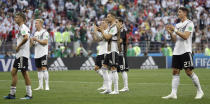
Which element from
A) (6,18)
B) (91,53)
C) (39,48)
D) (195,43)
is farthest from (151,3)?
(39,48)

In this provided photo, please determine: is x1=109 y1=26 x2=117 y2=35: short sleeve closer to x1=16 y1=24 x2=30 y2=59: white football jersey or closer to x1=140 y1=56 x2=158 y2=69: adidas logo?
x1=16 y1=24 x2=30 y2=59: white football jersey

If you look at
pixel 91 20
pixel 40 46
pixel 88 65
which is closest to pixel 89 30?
pixel 91 20

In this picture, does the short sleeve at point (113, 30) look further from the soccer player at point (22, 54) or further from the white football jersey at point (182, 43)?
the soccer player at point (22, 54)

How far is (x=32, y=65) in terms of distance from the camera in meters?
34.8

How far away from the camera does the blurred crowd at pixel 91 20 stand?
3706 centimetres

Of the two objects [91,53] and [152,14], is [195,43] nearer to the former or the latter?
[152,14]

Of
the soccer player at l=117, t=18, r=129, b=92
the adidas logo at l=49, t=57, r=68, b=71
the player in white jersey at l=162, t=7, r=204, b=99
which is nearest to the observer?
the player in white jersey at l=162, t=7, r=204, b=99

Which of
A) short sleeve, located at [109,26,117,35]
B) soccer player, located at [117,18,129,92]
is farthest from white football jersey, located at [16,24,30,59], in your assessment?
soccer player, located at [117,18,129,92]

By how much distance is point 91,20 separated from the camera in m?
42.1

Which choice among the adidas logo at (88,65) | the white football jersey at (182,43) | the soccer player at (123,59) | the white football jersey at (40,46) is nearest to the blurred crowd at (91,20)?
the adidas logo at (88,65)

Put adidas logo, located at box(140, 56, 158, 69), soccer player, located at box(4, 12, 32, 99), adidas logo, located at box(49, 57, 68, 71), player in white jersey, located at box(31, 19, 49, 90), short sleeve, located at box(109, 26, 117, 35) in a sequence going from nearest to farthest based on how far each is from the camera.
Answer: soccer player, located at box(4, 12, 32, 99) < short sleeve, located at box(109, 26, 117, 35) < player in white jersey, located at box(31, 19, 49, 90) < adidas logo, located at box(49, 57, 68, 71) < adidas logo, located at box(140, 56, 158, 69)

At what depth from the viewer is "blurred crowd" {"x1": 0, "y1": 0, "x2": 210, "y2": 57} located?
A: 1459 inches

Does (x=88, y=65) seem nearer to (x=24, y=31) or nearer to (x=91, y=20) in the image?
(x=91, y=20)

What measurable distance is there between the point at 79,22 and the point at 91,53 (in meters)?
4.62
